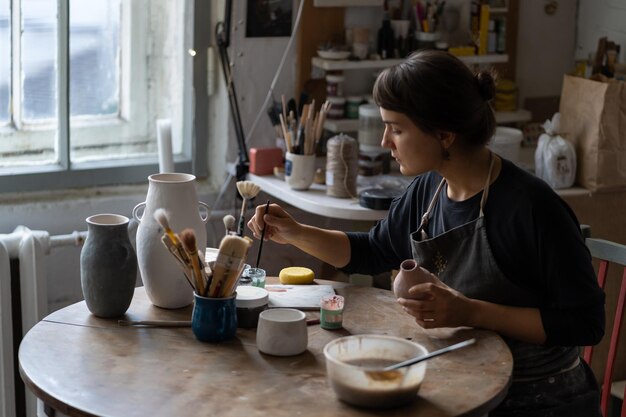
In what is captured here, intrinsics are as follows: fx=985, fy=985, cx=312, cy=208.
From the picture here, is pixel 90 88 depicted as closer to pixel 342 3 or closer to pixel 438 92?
pixel 342 3

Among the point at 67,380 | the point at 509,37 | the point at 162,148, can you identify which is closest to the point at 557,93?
the point at 509,37

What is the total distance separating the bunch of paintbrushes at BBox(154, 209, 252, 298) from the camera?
181 centimetres

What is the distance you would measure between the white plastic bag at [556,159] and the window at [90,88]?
1188 millimetres

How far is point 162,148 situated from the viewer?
3.13 meters

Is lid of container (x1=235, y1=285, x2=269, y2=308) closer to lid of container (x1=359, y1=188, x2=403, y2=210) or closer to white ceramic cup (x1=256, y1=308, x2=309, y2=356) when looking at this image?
white ceramic cup (x1=256, y1=308, x2=309, y2=356)

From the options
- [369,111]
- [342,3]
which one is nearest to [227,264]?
[369,111]

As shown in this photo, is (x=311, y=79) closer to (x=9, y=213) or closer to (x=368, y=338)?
(x=9, y=213)

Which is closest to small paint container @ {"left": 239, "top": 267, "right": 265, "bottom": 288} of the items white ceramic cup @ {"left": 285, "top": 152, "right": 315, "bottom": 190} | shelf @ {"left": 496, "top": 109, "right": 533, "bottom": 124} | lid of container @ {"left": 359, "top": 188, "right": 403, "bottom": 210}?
lid of container @ {"left": 359, "top": 188, "right": 403, "bottom": 210}

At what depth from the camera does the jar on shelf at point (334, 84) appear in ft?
11.2

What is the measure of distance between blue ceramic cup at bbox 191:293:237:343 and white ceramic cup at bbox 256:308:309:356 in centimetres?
7

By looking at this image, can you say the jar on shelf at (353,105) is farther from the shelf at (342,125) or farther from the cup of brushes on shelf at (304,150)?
the cup of brushes on shelf at (304,150)

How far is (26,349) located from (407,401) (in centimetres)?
73

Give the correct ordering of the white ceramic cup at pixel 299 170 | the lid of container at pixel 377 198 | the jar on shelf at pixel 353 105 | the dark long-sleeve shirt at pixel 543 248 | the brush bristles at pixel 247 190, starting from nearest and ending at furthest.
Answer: the dark long-sleeve shirt at pixel 543 248, the brush bristles at pixel 247 190, the lid of container at pixel 377 198, the white ceramic cup at pixel 299 170, the jar on shelf at pixel 353 105

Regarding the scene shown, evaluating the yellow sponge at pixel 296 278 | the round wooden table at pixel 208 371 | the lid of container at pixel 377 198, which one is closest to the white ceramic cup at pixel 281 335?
the round wooden table at pixel 208 371
